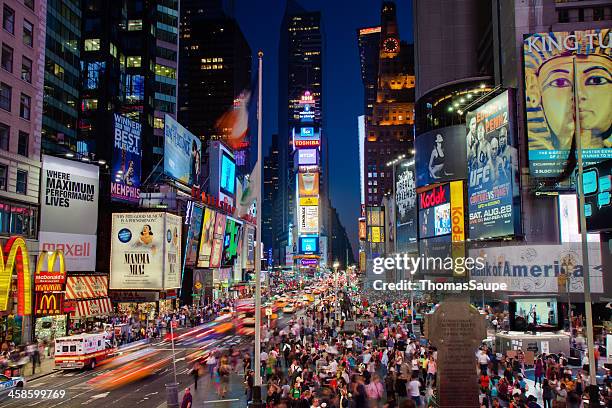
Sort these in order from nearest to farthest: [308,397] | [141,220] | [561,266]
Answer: [308,397] → [561,266] → [141,220]

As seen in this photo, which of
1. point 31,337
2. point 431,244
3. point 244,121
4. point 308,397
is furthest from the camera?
point 431,244

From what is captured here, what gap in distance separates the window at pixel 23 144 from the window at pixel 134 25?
6900cm

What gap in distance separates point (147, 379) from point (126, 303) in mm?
30789

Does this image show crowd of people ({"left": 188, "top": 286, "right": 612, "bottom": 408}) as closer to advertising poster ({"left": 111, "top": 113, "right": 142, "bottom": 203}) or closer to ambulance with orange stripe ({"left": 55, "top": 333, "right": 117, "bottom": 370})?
ambulance with orange stripe ({"left": 55, "top": 333, "right": 117, "bottom": 370})

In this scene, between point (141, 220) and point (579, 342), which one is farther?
point (141, 220)

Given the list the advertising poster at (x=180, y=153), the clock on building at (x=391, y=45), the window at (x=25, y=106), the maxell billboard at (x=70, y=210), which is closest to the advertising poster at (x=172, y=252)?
the maxell billboard at (x=70, y=210)

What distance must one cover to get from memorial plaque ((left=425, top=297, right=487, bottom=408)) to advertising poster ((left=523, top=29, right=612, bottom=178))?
36.8 metres

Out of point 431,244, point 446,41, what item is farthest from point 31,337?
point 446,41

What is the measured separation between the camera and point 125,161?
57.6 meters

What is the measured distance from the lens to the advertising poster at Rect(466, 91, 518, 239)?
2002 inches

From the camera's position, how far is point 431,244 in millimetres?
71062

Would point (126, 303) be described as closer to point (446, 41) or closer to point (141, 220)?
point (141, 220)

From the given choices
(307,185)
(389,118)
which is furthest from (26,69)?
(389,118)

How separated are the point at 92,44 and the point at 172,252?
192ft
